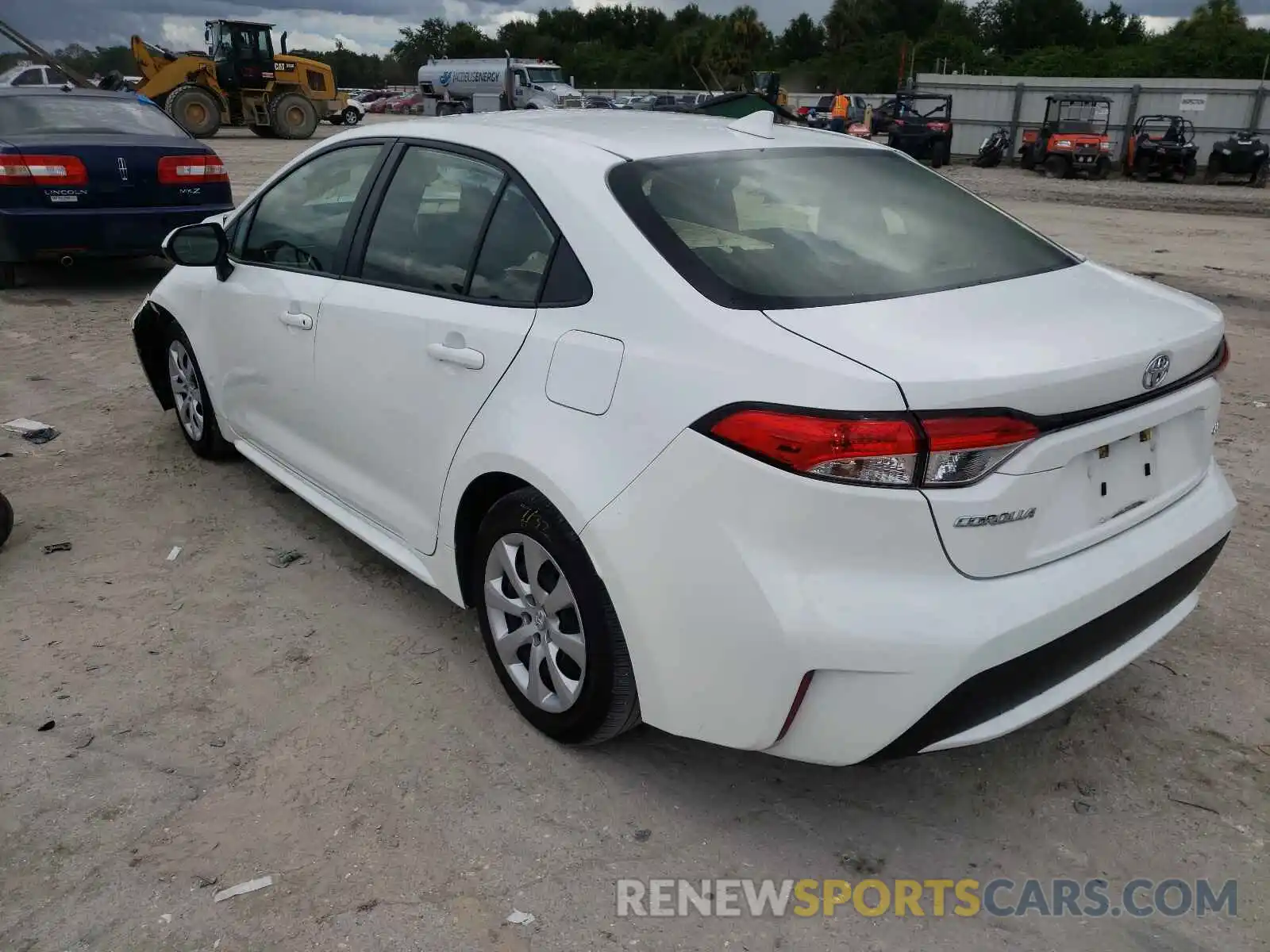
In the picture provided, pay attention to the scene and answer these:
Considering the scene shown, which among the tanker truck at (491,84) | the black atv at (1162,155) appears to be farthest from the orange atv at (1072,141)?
the tanker truck at (491,84)

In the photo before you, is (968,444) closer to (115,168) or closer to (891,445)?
(891,445)

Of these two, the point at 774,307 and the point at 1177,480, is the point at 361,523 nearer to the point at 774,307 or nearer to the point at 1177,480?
the point at 774,307

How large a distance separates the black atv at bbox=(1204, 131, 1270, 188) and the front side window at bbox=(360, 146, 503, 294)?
83.3 feet

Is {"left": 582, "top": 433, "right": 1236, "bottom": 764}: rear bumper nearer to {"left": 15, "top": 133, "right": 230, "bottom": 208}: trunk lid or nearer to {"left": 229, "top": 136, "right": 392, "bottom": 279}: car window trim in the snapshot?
{"left": 229, "top": 136, "right": 392, "bottom": 279}: car window trim

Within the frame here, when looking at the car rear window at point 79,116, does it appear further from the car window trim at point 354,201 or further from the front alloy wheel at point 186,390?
the car window trim at point 354,201

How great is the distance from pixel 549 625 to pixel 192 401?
2841 mm

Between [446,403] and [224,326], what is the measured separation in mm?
1763

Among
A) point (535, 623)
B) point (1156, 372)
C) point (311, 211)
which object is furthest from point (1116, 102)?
point (535, 623)

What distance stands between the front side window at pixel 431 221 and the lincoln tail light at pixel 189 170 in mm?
5808

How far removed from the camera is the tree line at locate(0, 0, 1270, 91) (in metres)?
45.1

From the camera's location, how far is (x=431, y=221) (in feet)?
10.2

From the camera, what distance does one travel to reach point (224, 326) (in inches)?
161

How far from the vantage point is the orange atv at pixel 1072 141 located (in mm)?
23703

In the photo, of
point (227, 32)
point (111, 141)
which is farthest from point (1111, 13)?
point (111, 141)
